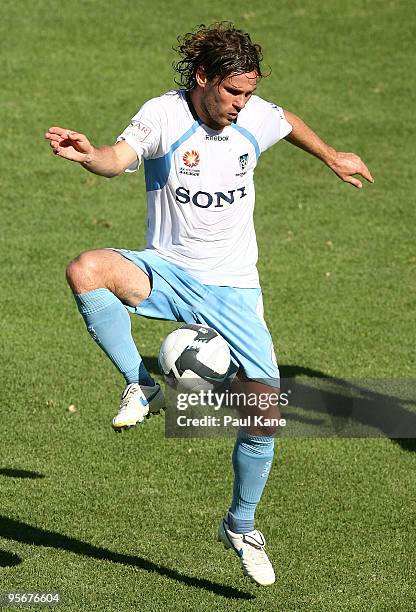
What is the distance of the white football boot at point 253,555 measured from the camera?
311 inches

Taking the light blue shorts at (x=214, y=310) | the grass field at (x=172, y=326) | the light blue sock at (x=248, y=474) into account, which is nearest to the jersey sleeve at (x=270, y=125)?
the light blue shorts at (x=214, y=310)

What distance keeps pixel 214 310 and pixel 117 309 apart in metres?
0.67

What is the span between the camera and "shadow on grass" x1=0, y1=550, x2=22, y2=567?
27.6 ft

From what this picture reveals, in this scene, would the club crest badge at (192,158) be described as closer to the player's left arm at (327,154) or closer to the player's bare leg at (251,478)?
the player's left arm at (327,154)

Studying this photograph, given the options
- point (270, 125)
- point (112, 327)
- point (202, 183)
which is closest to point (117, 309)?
point (112, 327)

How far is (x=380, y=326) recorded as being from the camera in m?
12.6

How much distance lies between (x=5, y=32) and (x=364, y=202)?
7296mm

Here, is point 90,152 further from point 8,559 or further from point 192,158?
point 8,559

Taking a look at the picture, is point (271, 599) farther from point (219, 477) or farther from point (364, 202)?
point (364, 202)

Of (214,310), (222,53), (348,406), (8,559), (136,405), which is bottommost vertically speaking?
(8,559)

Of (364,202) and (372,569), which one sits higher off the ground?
(364,202)

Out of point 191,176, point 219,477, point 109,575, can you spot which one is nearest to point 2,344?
point 219,477

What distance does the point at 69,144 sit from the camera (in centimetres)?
676

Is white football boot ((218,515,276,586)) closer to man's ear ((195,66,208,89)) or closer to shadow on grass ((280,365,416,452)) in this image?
shadow on grass ((280,365,416,452))
